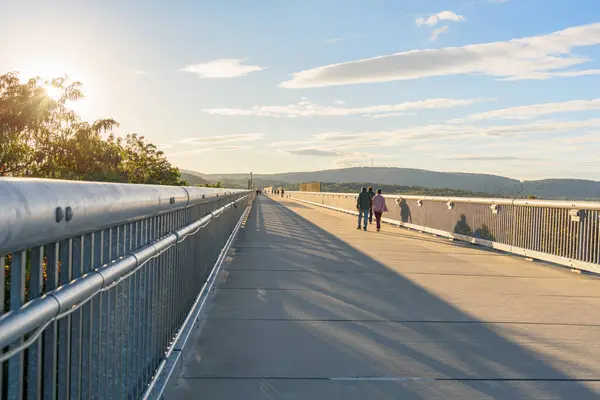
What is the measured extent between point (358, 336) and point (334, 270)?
5209 millimetres

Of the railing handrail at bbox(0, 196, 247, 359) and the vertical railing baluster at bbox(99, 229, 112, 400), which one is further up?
the railing handrail at bbox(0, 196, 247, 359)

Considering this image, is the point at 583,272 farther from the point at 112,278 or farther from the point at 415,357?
the point at 112,278

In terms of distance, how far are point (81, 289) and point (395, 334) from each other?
4964 millimetres

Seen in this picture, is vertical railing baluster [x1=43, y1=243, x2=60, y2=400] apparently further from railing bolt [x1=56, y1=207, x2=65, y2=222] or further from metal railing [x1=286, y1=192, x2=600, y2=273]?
metal railing [x1=286, y1=192, x2=600, y2=273]

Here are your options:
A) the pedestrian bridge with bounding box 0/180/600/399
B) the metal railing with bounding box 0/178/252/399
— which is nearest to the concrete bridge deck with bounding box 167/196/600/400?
the pedestrian bridge with bounding box 0/180/600/399

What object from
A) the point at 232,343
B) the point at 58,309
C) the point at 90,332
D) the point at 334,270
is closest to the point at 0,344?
the point at 58,309

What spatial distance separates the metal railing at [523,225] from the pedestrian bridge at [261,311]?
60mm

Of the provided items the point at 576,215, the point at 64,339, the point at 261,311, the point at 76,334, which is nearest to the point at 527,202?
the point at 576,215

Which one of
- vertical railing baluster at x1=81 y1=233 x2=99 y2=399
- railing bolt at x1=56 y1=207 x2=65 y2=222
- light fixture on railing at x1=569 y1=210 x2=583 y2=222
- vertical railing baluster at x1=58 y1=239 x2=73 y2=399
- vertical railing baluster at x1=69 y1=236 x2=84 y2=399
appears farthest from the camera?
light fixture on railing at x1=569 y1=210 x2=583 y2=222

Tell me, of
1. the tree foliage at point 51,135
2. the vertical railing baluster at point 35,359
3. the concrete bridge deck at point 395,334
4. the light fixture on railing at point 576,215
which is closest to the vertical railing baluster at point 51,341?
the vertical railing baluster at point 35,359

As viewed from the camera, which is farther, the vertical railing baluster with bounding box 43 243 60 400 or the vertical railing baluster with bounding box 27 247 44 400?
the vertical railing baluster with bounding box 43 243 60 400

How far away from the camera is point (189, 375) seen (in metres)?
5.33

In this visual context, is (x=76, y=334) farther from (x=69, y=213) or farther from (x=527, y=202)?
(x=527, y=202)

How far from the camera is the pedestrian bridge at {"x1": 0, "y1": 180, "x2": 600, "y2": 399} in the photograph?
230cm
